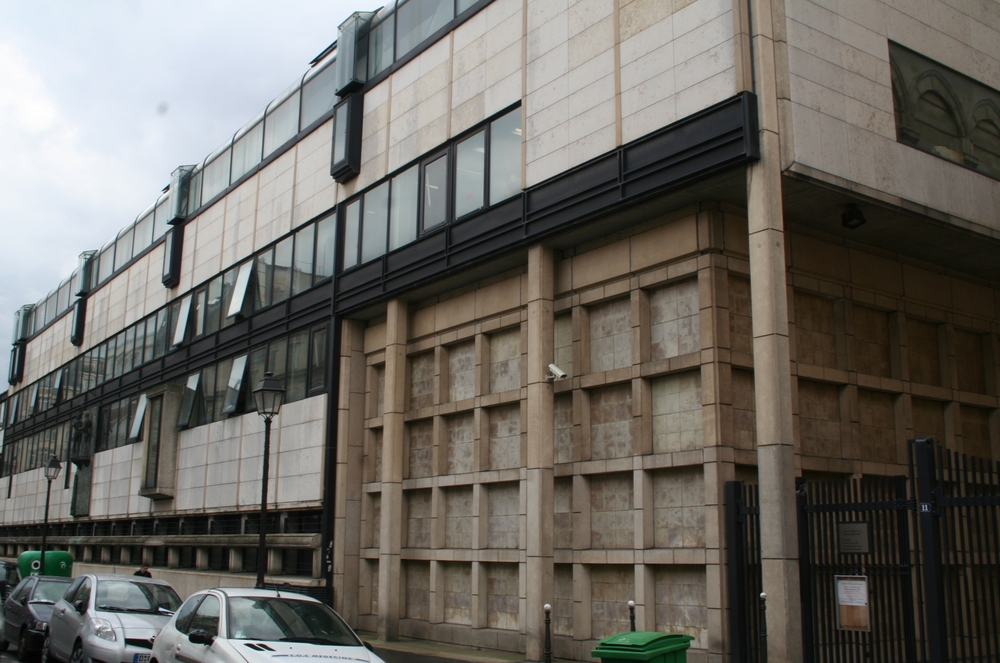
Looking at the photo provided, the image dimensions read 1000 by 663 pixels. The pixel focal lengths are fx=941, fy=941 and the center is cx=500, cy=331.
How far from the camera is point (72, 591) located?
1602 centimetres

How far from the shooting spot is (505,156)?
67.1 ft

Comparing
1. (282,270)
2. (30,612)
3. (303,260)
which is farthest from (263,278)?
(30,612)

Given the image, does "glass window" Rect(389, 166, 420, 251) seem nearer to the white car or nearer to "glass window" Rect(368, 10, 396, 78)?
"glass window" Rect(368, 10, 396, 78)

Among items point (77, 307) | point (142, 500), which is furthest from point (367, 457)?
point (77, 307)

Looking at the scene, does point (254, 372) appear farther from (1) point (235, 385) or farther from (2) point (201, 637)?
(2) point (201, 637)

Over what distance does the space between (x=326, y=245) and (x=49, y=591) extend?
11.9 meters

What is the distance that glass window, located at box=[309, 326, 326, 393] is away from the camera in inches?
1021

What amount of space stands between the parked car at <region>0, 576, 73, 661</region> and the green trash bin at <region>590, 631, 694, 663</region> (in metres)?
10.7

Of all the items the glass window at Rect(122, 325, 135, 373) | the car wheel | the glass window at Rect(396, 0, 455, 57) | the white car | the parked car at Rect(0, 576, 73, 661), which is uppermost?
the glass window at Rect(396, 0, 455, 57)

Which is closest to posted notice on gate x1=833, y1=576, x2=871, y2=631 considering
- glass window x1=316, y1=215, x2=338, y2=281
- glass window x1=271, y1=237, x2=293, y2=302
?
glass window x1=316, y1=215, x2=338, y2=281

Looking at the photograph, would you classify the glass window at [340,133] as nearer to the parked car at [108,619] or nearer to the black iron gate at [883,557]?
the parked car at [108,619]

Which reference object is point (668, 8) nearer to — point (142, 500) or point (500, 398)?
point (500, 398)

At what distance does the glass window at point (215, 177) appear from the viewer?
113 feet

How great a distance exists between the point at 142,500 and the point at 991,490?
3225cm
